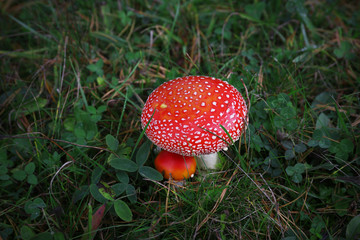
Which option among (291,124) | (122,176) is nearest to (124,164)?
(122,176)

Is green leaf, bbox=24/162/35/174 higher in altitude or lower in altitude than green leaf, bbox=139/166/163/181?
lower

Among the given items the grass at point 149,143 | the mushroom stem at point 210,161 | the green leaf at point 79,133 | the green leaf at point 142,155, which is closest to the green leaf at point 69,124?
the grass at point 149,143

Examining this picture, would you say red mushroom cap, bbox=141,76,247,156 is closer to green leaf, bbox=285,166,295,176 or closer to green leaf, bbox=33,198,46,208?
green leaf, bbox=285,166,295,176

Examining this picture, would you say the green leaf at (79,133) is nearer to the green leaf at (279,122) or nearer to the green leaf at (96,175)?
the green leaf at (96,175)

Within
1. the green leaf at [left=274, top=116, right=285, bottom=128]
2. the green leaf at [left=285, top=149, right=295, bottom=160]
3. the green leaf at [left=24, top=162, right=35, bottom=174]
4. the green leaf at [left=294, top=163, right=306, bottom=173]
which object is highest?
the green leaf at [left=274, top=116, right=285, bottom=128]

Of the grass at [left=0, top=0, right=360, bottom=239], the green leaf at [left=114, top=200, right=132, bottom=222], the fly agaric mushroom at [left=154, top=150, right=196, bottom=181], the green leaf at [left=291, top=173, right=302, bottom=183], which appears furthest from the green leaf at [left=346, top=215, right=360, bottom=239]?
the green leaf at [left=114, top=200, right=132, bottom=222]

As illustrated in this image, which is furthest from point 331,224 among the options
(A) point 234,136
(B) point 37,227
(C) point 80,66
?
(C) point 80,66
